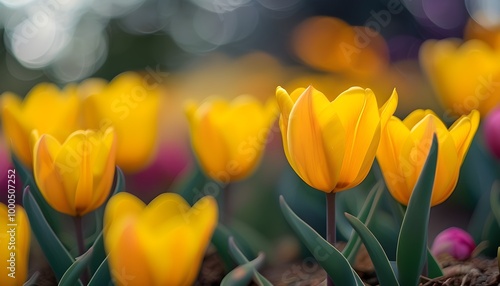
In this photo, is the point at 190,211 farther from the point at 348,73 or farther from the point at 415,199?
the point at 348,73

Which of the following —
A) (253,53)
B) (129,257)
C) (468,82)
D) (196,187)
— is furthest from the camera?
(253,53)

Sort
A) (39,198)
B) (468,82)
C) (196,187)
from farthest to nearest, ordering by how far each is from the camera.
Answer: (468,82) → (196,187) → (39,198)

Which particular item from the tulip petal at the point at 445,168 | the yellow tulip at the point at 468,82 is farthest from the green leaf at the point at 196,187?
the yellow tulip at the point at 468,82

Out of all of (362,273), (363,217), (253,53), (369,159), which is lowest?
(253,53)

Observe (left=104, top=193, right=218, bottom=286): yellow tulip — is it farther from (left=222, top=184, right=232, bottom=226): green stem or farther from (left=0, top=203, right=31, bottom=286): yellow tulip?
(left=222, top=184, right=232, bottom=226): green stem

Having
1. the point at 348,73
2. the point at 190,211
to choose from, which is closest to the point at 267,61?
the point at 348,73

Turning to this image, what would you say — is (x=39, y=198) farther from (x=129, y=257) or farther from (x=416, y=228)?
(x=416, y=228)

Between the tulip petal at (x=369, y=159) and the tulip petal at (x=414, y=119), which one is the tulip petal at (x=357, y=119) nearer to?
the tulip petal at (x=369, y=159)

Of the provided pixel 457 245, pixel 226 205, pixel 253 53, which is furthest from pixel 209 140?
pixel 253 53
